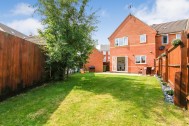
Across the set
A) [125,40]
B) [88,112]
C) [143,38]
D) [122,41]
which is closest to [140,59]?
[143,38]

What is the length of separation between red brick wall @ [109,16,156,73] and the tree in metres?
14.8

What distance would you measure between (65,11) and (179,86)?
8.54 m

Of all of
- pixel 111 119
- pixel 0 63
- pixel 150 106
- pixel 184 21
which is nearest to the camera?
pixel 111 119

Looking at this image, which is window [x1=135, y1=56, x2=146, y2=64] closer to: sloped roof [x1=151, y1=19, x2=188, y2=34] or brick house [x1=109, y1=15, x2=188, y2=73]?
brick house [x1=109, y1=15, x2=188, y2=73]

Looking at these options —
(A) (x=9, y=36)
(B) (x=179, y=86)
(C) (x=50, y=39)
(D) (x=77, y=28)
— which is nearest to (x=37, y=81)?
(C) (x=50, y=39)

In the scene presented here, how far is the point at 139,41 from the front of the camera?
26.0m

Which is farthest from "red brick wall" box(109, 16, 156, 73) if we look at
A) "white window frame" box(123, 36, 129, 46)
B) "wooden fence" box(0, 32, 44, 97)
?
"wooden fence" box(0, 32, 44, 97)

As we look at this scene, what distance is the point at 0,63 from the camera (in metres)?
6.14

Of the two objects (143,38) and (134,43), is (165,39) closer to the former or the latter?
(143,38)

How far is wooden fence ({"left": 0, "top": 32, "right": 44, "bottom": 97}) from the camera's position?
6.40 meters

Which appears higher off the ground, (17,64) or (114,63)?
(114,63)

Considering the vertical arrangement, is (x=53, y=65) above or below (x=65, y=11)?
below

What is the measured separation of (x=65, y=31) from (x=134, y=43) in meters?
16.9

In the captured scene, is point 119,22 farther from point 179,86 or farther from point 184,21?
point 179,86
